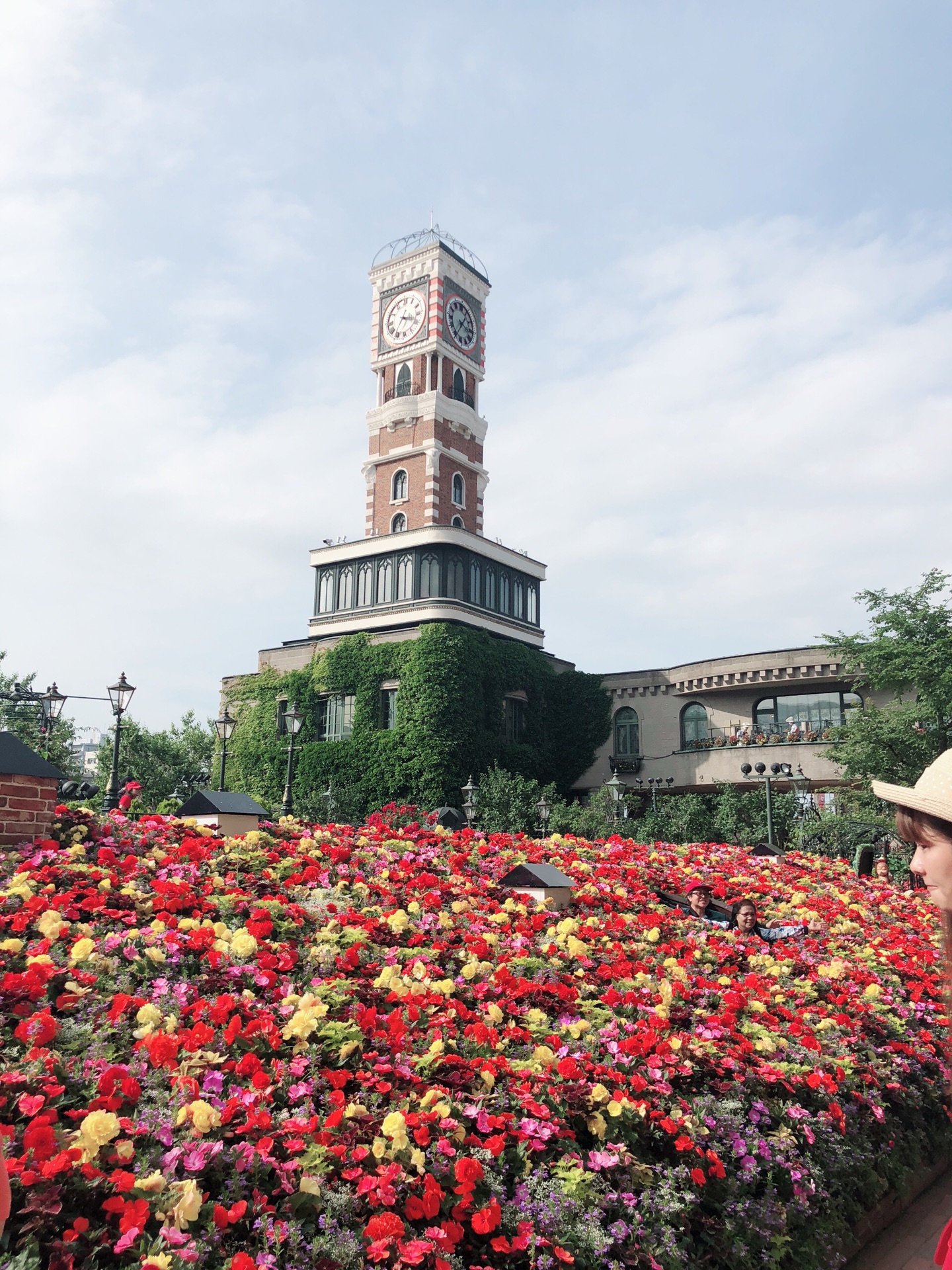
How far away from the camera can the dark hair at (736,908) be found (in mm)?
9258

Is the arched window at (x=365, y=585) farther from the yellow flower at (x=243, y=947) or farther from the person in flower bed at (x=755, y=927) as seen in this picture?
the yellow flower at (x=243, y=947)

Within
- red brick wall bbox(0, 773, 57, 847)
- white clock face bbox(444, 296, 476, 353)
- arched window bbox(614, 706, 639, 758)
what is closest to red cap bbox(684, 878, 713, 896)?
red brick wall bbox(0, 773, 57, 847)

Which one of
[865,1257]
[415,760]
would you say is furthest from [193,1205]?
[415,760]

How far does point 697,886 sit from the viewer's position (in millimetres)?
10586

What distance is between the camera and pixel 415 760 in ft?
115

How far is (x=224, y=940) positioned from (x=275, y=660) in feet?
117

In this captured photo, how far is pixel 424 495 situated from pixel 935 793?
42.1 meters

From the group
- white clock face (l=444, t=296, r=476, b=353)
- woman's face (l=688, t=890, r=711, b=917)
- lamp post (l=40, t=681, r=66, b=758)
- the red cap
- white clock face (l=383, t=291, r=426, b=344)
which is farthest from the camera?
white clock face (l=444, t=296, r=476, b=353)

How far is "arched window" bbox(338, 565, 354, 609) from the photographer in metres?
41.2

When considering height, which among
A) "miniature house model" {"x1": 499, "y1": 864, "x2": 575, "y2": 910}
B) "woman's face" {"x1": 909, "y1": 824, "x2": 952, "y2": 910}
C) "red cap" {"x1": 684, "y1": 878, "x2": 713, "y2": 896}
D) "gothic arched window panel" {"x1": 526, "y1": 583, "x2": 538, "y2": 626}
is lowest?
"red cap" {"x1": 684, "y1": 878, "x2": 713, "y2": 896}

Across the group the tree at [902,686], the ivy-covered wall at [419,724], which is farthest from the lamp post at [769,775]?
the ivy-covered wall at [419,724]

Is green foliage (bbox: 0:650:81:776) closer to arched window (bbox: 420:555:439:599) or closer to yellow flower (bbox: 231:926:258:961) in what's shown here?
arched window (bbox: 420:555:439:599)

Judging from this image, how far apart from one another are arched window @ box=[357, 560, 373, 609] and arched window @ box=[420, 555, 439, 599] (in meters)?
2.77

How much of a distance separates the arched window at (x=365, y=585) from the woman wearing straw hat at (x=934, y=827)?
38547mm
